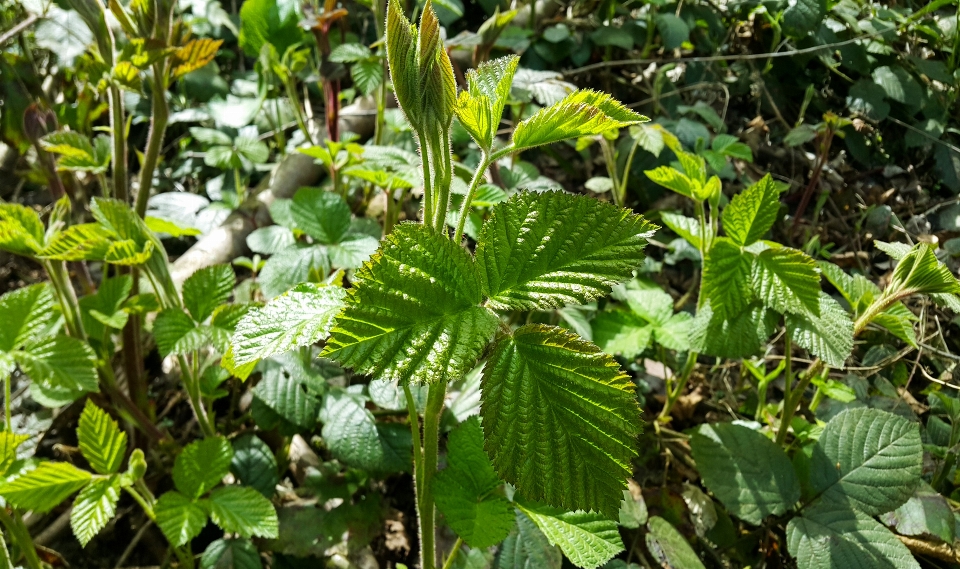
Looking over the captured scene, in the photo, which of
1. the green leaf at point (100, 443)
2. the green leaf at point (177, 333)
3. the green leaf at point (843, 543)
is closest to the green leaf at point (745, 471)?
the green leaf at point (843, 543)

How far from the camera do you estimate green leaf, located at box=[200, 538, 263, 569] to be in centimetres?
113

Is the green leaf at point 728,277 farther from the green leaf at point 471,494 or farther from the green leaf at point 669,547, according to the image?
the green leaf at point 471,494

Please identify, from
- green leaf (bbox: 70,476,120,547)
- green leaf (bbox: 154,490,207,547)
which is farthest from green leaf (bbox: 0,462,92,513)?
green leaf (bbox: 154,490,207,547)

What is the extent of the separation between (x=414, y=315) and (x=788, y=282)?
0.83 meters

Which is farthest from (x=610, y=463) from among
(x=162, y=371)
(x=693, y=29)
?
(x=693, y=29)

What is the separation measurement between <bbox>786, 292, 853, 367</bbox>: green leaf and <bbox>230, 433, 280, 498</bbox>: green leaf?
1.12 meters

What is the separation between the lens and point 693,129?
204 centimetres

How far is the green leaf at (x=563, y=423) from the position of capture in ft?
1.96

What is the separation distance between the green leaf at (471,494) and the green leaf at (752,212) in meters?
0.67

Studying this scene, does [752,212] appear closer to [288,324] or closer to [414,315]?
[414,315]

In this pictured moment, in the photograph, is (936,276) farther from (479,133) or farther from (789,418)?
(479,133)

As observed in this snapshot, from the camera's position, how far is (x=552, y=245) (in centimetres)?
67

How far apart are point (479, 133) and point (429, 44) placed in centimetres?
11

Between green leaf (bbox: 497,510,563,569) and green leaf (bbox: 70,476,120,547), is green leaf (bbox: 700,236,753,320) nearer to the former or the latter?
Answer: green leaf (bbox: 497,510,563,569)
